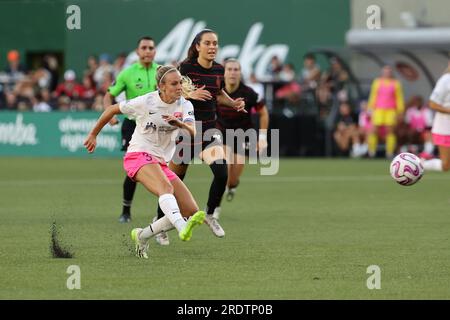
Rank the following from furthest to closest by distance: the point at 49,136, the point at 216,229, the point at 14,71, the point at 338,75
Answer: the point at 14,71 → the point at 338,75 → the point at 49,136 → the point at 216,229

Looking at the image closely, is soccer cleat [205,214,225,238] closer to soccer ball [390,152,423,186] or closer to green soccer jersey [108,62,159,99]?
green soccer jersey [108,62,159,99]

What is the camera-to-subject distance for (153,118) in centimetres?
1173

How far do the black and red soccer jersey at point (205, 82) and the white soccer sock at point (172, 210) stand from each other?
2526 millimetres

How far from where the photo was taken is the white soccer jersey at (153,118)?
38.4 ft

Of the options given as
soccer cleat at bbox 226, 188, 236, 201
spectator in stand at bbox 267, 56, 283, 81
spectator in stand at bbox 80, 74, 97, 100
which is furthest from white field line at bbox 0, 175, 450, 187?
spectator in stand at bbox 80, 74, 97, 100

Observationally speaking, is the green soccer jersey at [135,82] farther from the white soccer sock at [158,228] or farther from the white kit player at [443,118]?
the white kit player at [443,118]

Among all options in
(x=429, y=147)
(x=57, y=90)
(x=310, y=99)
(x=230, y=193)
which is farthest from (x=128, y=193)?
(x=57, y=90)

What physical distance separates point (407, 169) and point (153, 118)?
499 centimetres

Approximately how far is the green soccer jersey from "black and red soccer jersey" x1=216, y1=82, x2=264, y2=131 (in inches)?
63.6

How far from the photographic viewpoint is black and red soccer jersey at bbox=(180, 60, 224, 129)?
13734 mm

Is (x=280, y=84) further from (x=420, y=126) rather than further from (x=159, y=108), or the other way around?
(x=159, y=108)

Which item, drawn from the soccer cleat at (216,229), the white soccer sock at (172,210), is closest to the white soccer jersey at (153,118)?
the white soccer sock at (172,210)

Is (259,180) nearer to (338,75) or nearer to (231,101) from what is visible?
(338,75)
